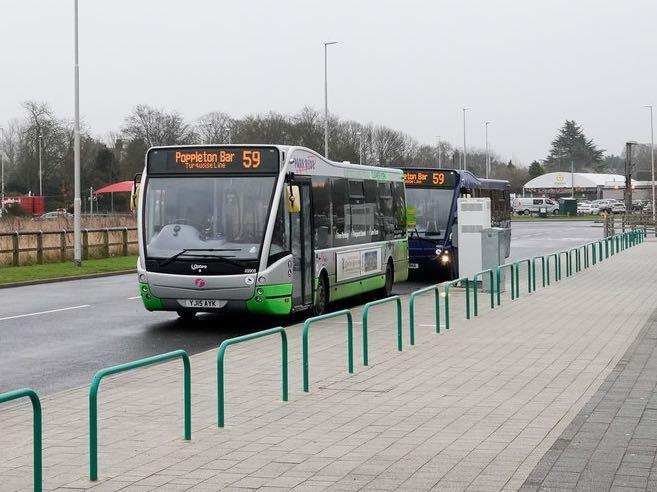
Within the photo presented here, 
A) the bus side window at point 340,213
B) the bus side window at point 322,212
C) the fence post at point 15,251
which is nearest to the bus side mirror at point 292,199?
the bus side window at point 322,212

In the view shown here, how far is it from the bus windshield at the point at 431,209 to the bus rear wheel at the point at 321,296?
8.67 meters

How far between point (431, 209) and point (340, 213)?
26.5 feet

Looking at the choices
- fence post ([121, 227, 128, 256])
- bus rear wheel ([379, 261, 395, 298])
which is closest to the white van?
fence post ([121, 227, 128, 256])

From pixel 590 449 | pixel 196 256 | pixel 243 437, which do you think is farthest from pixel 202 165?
pixel 590 449

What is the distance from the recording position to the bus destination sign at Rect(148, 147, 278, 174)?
16.8 m

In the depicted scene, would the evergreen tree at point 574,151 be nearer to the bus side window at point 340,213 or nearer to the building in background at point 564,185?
the building in background at point 564,185

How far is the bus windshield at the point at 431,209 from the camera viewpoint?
2705 centimetres

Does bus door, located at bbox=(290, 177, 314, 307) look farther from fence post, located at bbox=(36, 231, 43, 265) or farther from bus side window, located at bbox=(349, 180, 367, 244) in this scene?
fence post, located at bbox=(36, 231, 43, 265)

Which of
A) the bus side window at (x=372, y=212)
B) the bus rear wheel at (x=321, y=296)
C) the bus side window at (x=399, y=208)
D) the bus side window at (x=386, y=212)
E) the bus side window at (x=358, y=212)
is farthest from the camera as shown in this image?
the bus side window at (x=399, y=208)

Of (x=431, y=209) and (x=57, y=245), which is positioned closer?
(x=431, y=209)

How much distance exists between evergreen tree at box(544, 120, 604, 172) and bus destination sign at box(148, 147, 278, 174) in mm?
169142

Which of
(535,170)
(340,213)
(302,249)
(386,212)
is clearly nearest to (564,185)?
(535,170)

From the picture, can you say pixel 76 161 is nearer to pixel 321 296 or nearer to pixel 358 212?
pixel 358 212

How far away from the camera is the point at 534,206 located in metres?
106
